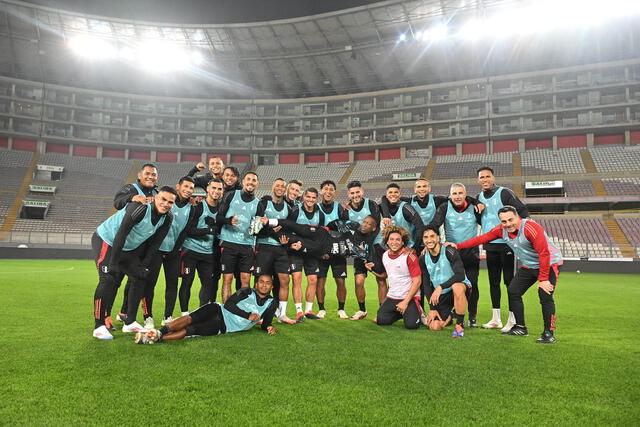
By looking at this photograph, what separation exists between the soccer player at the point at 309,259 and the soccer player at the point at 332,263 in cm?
13

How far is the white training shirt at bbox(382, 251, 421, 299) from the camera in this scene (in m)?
6.01

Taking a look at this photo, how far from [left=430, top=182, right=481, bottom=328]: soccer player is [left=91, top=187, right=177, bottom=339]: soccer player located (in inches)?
151

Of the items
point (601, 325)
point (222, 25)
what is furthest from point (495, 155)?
point (601, 325)

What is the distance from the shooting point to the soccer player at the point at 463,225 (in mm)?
6121

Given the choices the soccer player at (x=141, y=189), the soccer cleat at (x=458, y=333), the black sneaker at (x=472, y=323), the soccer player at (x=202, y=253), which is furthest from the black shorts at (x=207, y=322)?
the black sneaker at (x=472, y=323)

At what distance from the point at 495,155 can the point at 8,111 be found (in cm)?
4863

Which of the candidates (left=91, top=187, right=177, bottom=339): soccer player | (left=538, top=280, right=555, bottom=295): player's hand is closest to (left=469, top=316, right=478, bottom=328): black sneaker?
(left=538, top=280, right=555, bottom=295): player's hand

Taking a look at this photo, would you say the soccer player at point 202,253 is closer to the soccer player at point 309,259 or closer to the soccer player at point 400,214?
the soccer player at point 309,259

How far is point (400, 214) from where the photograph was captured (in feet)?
21.9

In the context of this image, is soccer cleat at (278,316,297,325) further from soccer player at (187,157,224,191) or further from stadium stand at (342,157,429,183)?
stadium stand at (342,157,429,183)

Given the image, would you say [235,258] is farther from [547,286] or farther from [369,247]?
[547,286]

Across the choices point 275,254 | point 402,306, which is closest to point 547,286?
point 402,306

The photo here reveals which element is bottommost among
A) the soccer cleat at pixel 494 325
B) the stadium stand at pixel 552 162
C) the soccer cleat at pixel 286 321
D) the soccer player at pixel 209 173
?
the soccer cleat at pixel 286 321

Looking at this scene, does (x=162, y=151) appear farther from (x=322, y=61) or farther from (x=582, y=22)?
(x=582, y=22)
